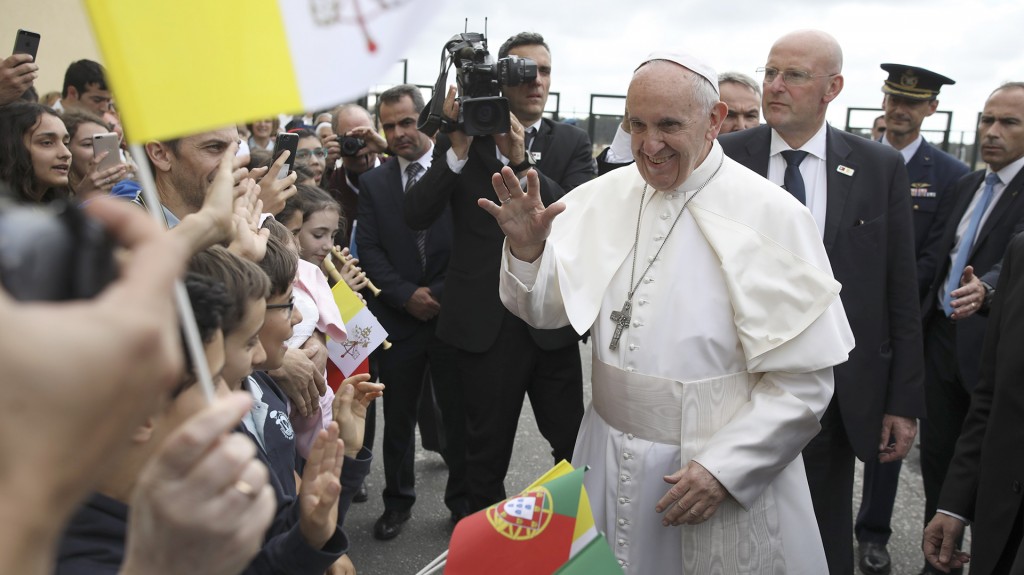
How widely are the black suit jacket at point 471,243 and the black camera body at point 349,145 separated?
1377 mm

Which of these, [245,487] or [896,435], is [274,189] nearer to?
[245,487]

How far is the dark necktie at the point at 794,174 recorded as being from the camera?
334 cm

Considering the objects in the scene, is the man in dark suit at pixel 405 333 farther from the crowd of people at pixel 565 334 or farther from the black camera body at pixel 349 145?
the black camera body at pixel 349 145

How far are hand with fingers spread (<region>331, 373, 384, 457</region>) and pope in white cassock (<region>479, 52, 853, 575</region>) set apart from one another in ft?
2.00

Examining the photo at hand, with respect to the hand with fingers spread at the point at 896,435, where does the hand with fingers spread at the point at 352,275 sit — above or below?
above

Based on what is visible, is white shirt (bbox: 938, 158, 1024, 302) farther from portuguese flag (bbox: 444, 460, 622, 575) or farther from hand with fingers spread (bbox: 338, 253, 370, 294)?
portuguese flag (bbox: 444, 460, 622, 575)

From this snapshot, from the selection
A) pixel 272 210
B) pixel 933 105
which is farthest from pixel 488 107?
pixel 933 105

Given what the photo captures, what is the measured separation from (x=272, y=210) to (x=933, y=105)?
4236mm

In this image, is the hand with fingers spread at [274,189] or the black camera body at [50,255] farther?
the hand with fingers spread at [274,189]

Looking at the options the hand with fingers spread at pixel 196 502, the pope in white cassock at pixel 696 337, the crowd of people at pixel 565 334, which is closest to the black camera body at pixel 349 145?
the crowd of people at pixel 565 334

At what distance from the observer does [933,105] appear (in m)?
5.18

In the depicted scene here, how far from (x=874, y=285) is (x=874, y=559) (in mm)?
1641

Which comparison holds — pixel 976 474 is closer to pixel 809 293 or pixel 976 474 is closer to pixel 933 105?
pixel 809 293

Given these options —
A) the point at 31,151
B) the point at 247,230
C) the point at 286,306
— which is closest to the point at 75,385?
the point at 247,230
